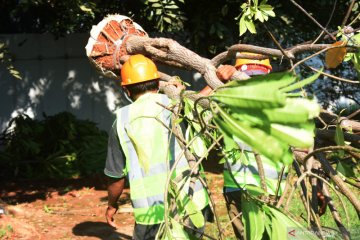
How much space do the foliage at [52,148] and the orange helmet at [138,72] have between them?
6.07 metres

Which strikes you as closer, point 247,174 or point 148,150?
point 148,150

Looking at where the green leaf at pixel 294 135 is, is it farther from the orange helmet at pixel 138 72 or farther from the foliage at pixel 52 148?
the foliage at pixel 52 148

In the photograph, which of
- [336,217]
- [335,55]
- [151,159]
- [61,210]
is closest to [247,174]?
[151,159]

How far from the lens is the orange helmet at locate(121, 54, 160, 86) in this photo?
139 inches

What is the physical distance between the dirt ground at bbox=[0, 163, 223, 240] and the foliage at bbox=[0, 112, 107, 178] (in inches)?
14.3

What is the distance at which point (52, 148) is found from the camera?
10078 millimetres

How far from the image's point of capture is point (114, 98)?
11555 mm

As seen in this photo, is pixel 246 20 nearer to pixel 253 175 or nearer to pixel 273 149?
pixel 253 175

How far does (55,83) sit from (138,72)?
8.06 meters

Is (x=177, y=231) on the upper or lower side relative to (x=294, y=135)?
lower

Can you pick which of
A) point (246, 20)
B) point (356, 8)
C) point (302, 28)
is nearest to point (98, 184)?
point (302, 28)

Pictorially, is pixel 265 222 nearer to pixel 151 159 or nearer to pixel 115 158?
pixel 151 159

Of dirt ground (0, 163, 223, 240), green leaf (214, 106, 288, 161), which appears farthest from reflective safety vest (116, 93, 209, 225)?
dirt ground (0, 163, 223, 240)

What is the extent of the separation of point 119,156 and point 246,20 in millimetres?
1359
